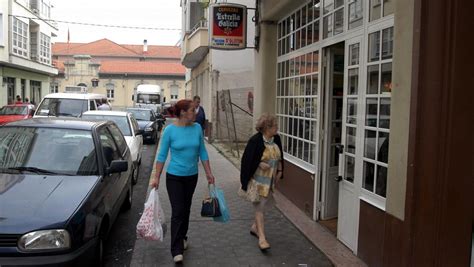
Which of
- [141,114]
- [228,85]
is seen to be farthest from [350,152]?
[141,114]

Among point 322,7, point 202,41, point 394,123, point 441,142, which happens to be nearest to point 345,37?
point 322,7

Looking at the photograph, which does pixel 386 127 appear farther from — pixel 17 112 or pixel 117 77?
pixel 117 77

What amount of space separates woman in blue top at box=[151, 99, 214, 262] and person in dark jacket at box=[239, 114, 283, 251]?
0.66m

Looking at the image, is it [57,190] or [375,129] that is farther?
[375,129]

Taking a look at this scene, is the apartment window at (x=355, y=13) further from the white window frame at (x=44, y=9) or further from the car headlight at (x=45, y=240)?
the white window frame at (x=44, y=9)

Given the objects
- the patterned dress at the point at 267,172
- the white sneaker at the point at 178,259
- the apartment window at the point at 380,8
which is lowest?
the white sneaker at the point at 178,259

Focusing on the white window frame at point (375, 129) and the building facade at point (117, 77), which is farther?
the building facade at point (117, 77)

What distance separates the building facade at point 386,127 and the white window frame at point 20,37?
2868 centimetres

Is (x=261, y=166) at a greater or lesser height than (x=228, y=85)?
lesser

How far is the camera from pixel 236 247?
5.70m

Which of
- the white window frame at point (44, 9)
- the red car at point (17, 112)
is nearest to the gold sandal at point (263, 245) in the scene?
the red car at point (17, 112)

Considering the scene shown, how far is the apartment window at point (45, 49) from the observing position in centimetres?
3981

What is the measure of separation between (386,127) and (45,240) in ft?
10.4

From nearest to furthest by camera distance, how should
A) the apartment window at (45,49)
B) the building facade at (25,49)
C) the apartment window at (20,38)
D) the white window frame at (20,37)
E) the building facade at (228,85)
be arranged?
the building facade at (228,85), the building facade at (25,49), the white window frame at (20,37), the apartment window at (20,38), the apartment window at (45,49)
